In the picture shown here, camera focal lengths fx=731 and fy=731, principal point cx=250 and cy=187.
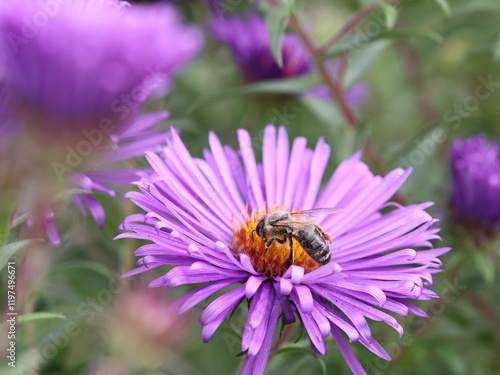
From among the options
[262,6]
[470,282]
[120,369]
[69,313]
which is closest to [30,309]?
[69,313]

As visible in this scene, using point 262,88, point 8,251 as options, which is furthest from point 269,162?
point 8,251

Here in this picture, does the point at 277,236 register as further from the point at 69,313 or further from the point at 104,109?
the point at 104,109

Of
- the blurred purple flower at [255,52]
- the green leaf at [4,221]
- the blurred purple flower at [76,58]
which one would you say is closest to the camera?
the blurred purple flower at [76,58]

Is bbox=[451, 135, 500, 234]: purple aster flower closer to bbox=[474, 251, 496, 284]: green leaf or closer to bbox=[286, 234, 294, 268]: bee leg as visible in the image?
bbox=[474, 251, 496, 284]: green leaf

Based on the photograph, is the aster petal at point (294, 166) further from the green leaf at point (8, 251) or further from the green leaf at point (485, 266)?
the green leaf at point (8, 251)

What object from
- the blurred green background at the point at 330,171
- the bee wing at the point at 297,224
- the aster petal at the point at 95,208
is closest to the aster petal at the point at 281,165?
the bee wing at the point at 297,224

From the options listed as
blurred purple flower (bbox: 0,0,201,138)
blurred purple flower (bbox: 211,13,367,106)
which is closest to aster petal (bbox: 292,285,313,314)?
blurred purple flower (bbox: 0,0,201,138)
